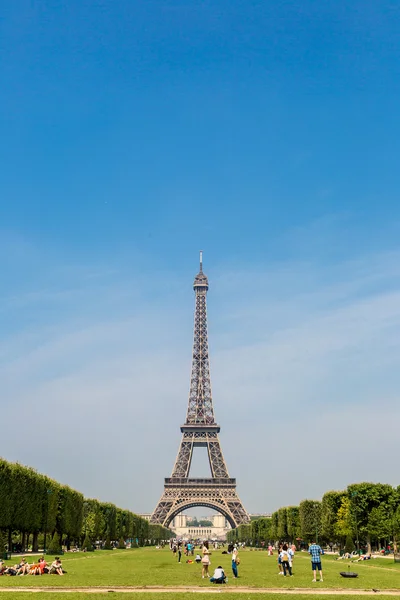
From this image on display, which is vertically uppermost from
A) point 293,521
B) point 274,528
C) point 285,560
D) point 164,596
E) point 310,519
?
point 310,519

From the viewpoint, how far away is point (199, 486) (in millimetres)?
152000

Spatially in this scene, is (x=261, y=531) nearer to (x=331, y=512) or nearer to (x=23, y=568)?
(x=331, y=512)

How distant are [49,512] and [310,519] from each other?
37985mm

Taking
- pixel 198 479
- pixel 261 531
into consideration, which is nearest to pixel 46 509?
pixel 261 531

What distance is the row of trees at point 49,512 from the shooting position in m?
62.2

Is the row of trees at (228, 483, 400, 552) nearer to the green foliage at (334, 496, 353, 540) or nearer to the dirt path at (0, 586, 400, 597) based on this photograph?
the green foliage at (334, 496, 353, 540)

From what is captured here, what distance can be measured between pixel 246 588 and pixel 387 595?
21.2 feet

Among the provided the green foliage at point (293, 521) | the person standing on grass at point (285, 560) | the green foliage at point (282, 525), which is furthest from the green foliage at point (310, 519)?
the person standing on grass at point (285, 560)

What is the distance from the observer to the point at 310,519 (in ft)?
297

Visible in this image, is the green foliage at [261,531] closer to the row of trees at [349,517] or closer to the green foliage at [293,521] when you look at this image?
the row of trees at [349,517]

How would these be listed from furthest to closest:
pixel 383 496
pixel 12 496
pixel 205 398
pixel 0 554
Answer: pixel 205 398
pixel 383 496
pixel 12 496
pixel 0 554

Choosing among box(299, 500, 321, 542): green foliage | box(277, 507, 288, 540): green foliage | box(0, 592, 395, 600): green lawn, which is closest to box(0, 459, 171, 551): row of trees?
box(277, 507, 288, 540): green foliage

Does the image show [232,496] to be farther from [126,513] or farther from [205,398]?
[126,513]

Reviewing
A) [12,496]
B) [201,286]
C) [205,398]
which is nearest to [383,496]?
[12,496]
